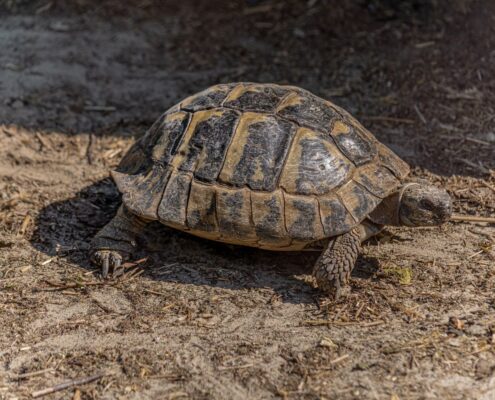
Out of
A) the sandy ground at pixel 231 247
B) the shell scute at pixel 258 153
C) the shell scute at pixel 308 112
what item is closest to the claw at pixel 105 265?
the sandy ground at pixel 231 247

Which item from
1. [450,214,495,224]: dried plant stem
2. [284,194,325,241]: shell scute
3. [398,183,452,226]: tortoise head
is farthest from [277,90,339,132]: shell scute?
[450,214,495,224]: dried plant stem

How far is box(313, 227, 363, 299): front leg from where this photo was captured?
4587mm

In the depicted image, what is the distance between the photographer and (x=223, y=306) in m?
4.61

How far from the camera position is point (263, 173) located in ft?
15.7

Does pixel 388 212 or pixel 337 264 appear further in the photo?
pixel 388 212

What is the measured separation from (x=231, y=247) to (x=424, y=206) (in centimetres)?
144

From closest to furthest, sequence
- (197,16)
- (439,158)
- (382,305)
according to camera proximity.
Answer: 1. (382,305)
2. (439,158)
3. (197,16)

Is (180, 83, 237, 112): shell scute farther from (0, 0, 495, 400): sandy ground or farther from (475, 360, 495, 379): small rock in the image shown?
(475, 360, 495, 379): small rock

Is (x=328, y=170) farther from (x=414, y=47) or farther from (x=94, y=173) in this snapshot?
(x=414, y=47)

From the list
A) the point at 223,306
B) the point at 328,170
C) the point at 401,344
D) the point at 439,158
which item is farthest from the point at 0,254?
the point at 439,158

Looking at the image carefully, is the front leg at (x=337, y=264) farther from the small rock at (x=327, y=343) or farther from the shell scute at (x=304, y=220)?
the small rock at (x=327, y=343)

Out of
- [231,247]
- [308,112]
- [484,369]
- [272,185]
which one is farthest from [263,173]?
[484,369]

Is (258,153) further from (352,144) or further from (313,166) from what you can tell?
(352,144)

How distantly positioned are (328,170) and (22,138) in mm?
3370
